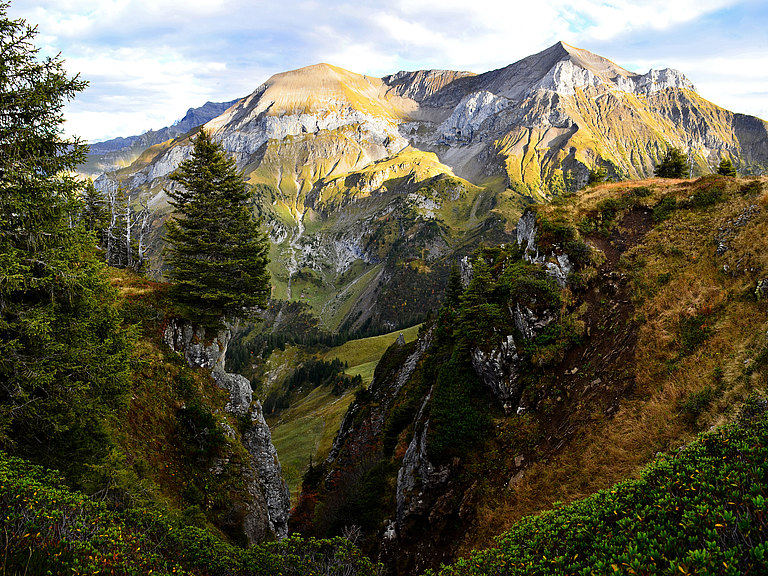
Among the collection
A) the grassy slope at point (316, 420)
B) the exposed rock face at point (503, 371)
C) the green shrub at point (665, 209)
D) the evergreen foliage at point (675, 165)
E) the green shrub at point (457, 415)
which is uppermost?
the evergreen foliage at point (675, 165)

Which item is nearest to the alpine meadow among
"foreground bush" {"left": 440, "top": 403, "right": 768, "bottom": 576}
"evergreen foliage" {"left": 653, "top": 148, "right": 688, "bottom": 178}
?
"foreground bush" {"left": 440, "top": 403, "right": 768, "bottom": 576}

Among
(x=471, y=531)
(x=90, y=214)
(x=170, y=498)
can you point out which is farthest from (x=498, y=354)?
(x=90, y=214)

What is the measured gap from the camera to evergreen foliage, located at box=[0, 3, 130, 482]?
425 inches

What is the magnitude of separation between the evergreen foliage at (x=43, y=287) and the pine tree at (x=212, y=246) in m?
13.6

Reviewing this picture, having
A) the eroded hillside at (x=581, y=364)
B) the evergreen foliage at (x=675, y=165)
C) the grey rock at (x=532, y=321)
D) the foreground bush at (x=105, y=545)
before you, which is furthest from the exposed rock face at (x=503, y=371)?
the evergreen foliage at (x=675, y=165)

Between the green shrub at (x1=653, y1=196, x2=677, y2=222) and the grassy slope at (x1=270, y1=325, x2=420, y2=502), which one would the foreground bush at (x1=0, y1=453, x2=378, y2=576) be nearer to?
the green shrub at (x1=653, y1=196, x2=677, y2=222)

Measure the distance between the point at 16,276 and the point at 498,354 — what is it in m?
23.2

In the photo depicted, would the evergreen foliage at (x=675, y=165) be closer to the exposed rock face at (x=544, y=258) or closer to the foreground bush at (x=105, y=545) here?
the exposed rock face at (x=544, y=258)

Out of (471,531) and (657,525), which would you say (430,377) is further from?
(657,525)

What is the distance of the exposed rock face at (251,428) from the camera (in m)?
24.7

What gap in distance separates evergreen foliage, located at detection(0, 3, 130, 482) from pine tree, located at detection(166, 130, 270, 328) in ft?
44.5

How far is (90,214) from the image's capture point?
47.2m

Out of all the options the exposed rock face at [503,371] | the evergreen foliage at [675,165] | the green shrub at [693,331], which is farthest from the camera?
the evergreen foliage at [675,165]

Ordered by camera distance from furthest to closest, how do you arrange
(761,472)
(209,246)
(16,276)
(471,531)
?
(209,246)
(471,531)
(16,276)
(761,472)
